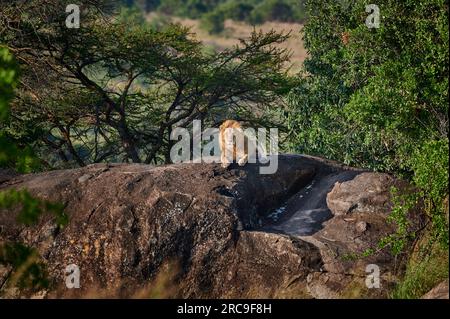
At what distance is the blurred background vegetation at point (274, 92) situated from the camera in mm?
16781

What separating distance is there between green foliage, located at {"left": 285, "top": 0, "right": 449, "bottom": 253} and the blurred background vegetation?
0.03 m

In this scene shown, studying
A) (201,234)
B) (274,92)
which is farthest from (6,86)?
(274,92)

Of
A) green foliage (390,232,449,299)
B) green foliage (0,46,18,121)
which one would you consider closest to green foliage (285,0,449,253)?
green foliage (390,232,449,299)

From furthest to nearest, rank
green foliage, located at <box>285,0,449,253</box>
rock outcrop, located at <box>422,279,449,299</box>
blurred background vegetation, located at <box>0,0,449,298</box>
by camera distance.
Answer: blurred background vegetation, located at <box>0,0,449,298</box>, green foliage, located at <box>285,0,449,253</box>, rock outcrop, located at <box>422,279,449,299</box>

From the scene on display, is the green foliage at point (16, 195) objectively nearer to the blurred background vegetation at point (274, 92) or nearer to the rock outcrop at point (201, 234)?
the blurred background vegetation at point (274, 92)

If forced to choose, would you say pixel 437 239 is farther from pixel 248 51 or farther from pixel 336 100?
pixel 248 51

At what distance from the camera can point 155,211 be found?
1698 centimetres

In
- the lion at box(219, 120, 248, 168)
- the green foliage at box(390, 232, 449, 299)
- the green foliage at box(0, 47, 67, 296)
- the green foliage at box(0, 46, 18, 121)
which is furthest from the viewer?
the lion at box(219, 120, 248, 168)

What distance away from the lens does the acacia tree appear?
25906 millimetres

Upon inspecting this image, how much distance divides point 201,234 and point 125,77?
50.2 ft

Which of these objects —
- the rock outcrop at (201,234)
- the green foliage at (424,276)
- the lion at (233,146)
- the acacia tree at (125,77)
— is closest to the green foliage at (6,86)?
the rock outcrop at (201,234)

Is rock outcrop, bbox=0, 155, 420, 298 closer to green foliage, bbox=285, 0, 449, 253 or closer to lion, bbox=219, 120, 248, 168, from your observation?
lion, bbox=219, 120, 248, 168

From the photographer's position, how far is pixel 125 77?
3139 cm

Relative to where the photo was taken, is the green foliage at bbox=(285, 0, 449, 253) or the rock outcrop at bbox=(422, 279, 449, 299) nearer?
the rock outcrop at bbox=(422, 279, 449, 299)
